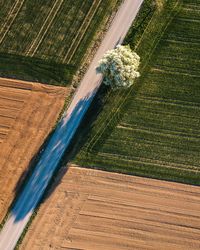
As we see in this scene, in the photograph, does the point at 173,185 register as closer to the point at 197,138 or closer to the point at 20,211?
the point at 197,138

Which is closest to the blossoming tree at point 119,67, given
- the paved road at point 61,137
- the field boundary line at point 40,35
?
the paved road at point 61,137

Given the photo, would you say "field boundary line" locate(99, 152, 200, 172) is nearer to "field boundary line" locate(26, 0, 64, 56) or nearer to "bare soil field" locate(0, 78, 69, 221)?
"bare soil field" locate(0, 78, 69, 221)

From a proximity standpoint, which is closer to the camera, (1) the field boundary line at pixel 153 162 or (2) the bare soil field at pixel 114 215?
(2) the bare soil field at pixel 114 215

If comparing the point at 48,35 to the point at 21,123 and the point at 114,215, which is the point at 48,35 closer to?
the point at 21,123

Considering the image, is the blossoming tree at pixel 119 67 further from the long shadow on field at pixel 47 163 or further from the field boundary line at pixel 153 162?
the field boundary line at pixel 153 162

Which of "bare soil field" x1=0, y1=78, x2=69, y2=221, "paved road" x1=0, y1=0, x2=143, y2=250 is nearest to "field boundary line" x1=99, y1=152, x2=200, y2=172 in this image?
"paved road" x1=0, y1=0, x2=143, y2=250

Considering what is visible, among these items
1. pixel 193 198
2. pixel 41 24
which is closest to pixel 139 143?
pixel 193 198
